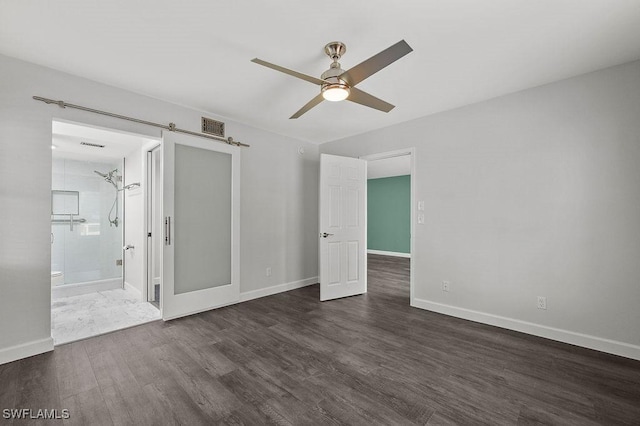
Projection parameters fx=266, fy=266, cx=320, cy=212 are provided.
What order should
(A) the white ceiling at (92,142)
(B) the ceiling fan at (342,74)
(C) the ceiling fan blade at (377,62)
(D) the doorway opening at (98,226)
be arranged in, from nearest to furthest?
1. (C) the ceiling fan blade at (377,62)
2. (B) the ceiling fan at (342,74)
3. (A) the white ceiling at (92,142)
4. (D) the doorway opening at (98,226)

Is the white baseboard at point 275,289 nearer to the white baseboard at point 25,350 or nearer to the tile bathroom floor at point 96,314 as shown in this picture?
the tile bathroom floor at point 96,314

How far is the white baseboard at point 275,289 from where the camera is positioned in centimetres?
396

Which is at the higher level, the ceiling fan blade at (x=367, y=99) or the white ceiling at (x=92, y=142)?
the white ceiling at (x=92, y=142)

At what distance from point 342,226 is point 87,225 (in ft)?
15.2

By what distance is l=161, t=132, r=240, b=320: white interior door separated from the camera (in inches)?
126

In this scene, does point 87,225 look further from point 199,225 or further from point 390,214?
point 390,214

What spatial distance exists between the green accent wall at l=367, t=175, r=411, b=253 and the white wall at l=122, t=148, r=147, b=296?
22.6 ft

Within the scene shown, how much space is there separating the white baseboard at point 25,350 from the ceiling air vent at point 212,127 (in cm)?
270

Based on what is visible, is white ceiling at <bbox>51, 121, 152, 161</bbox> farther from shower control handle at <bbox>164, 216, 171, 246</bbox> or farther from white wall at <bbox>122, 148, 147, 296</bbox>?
shower control handle at <bbox>164, 216, 171, 246</bbox>

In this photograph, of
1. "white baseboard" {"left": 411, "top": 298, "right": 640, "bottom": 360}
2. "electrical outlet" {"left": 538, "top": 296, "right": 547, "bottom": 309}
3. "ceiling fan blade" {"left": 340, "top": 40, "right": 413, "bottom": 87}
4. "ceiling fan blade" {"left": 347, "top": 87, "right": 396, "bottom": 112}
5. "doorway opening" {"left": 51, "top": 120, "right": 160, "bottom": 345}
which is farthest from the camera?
"doorway opening" {"left": 51, "top": 120, "right": 160, "bottom": 345}

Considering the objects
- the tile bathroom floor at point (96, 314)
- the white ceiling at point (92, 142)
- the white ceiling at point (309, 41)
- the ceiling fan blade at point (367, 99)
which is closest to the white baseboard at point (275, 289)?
the tile bathroom floor at point (96, 314)

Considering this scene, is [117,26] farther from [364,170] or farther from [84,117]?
[364,170]

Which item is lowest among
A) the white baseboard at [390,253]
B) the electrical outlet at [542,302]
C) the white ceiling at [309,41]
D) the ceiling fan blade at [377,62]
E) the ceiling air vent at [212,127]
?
the white baseboard at [390,253]

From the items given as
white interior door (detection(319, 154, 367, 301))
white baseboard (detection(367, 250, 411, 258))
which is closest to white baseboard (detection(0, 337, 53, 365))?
white interior door (detection(319, 154, 367, 301))
